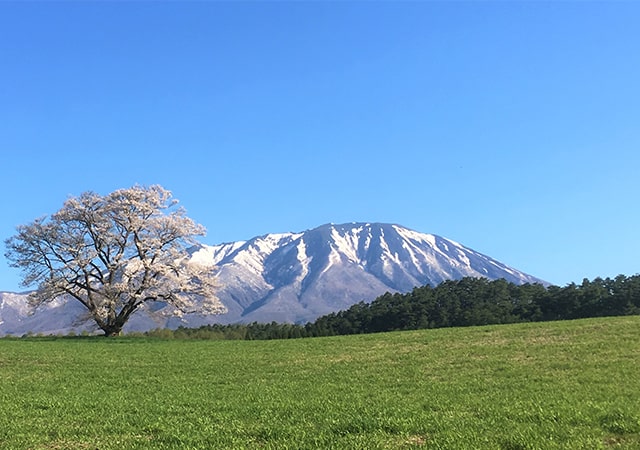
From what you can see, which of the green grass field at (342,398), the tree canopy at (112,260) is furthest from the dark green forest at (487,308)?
the green grass field at (342,398)

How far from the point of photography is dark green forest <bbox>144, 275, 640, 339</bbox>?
87.3 m

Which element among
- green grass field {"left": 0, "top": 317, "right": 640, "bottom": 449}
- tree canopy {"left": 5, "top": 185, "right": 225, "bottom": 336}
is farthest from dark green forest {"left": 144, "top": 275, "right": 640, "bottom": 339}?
green grass field {"left": 0, "top": 317, "right": 640, "bottom": 449}

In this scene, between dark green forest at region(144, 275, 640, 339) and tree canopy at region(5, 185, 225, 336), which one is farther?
dark green forest at region(144, 275, 640, 339)

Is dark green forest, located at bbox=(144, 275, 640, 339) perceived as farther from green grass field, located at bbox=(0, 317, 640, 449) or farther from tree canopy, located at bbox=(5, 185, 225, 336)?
green grass field, located at bbox=(0, 317, 640, 449)

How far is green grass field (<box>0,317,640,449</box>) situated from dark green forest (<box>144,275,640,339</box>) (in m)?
47.4

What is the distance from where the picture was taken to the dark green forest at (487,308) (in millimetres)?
87312

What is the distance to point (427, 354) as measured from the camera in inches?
1330

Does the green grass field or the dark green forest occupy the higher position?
the dark green forest

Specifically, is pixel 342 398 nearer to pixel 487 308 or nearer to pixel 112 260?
pixel 112 260

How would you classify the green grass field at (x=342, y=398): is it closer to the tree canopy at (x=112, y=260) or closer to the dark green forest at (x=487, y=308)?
the tree canopy at (x=112, y=260)

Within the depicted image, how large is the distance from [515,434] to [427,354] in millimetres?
22242

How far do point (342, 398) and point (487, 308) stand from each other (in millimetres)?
77896

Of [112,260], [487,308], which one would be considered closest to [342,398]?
[112,260]

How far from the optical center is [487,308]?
91.2 m
